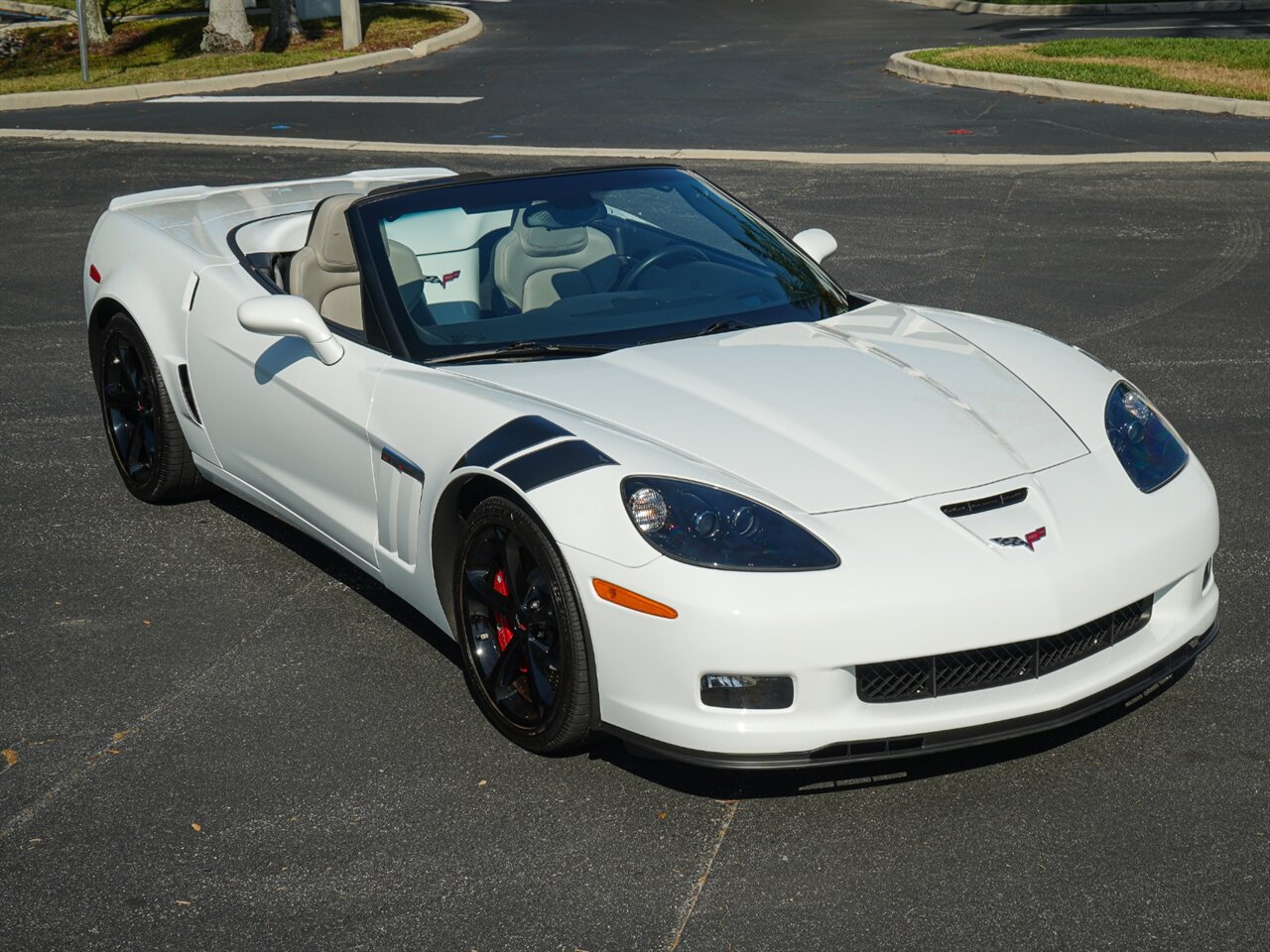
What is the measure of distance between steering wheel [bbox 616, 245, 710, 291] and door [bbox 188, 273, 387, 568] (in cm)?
88

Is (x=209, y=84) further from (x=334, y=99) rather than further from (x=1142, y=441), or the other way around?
(x=1142, y=441)

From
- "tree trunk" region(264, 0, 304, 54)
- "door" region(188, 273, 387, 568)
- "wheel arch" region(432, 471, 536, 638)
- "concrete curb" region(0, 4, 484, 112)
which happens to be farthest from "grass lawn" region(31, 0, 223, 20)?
"wheel arch" region(432, 471, 536, 638)

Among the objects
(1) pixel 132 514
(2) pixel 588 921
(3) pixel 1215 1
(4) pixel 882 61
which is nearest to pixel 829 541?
(2) pixel 588 921

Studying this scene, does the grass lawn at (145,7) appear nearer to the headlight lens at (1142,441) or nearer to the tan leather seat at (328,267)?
the tan leather seat at (328,267)

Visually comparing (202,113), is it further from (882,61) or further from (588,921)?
(588,921)

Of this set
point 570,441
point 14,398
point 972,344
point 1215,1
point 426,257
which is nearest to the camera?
point 570,441

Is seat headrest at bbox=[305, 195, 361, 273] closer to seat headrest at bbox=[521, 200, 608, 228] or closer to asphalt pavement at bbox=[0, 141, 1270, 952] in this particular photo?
seat headrest at bbox=[521, 200, 608, 228]

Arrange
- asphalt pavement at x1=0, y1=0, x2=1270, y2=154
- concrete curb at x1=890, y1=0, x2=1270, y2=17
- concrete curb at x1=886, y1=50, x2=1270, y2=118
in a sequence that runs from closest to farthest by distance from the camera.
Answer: asphalt pavement at x1=0, y1=0, x2=1270, y2=154, concrete curb at x1=886, y1=50, x2=1270, y2=118, concrete curb at x1=890, y1=0, x2=1270, y2=17

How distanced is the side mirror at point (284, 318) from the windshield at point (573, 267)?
233mm

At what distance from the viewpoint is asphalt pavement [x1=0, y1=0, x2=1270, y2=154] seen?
14.9m

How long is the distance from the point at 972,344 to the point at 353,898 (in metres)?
2.48

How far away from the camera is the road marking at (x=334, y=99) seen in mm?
18250

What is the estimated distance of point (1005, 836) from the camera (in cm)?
368

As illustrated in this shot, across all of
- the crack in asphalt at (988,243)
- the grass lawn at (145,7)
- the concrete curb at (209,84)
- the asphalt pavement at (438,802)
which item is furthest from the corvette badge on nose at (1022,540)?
the grass lawn at (145,7)
